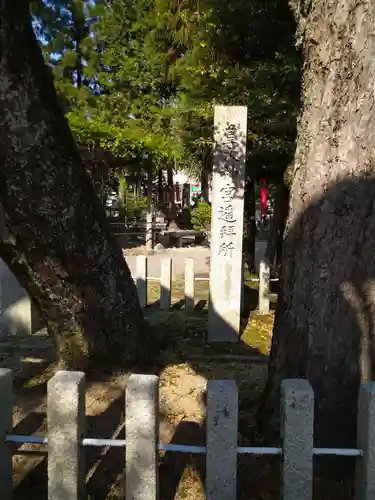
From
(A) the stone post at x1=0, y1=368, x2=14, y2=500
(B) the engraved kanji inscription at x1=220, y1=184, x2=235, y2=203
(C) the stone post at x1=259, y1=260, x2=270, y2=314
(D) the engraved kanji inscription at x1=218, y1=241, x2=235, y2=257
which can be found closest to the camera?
(A) the stone post at x1=0, y1=368, x2=14, y2=500

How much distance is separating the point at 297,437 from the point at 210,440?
366 millimetres

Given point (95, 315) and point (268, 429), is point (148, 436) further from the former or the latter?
point (95, 315)

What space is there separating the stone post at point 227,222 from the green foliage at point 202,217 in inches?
439

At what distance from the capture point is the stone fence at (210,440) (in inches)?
76.4

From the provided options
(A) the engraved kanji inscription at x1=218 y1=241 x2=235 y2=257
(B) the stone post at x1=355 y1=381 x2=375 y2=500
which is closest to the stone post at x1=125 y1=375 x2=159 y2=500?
(B) the stone post at x1=355 y1=381 x2=375 y2=500

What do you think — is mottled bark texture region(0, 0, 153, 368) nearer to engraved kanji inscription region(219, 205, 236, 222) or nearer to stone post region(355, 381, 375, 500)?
stone post region(355, 381, 375, 500)

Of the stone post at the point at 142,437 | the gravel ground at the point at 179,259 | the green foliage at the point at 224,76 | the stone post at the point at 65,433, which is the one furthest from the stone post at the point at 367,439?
the gravel ground at the point at 179,259

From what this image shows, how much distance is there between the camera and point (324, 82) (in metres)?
2.36

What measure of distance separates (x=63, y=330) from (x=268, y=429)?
55.7 inches

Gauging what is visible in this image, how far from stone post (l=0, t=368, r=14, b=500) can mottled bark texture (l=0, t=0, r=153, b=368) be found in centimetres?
76

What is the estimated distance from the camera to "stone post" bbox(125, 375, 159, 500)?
1966mm

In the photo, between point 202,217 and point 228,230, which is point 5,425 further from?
point 202,217

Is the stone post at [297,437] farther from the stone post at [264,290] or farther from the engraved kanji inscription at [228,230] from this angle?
the stone post at [264,290]

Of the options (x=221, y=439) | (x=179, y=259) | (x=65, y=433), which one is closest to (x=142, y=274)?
(x=65, y=433)
